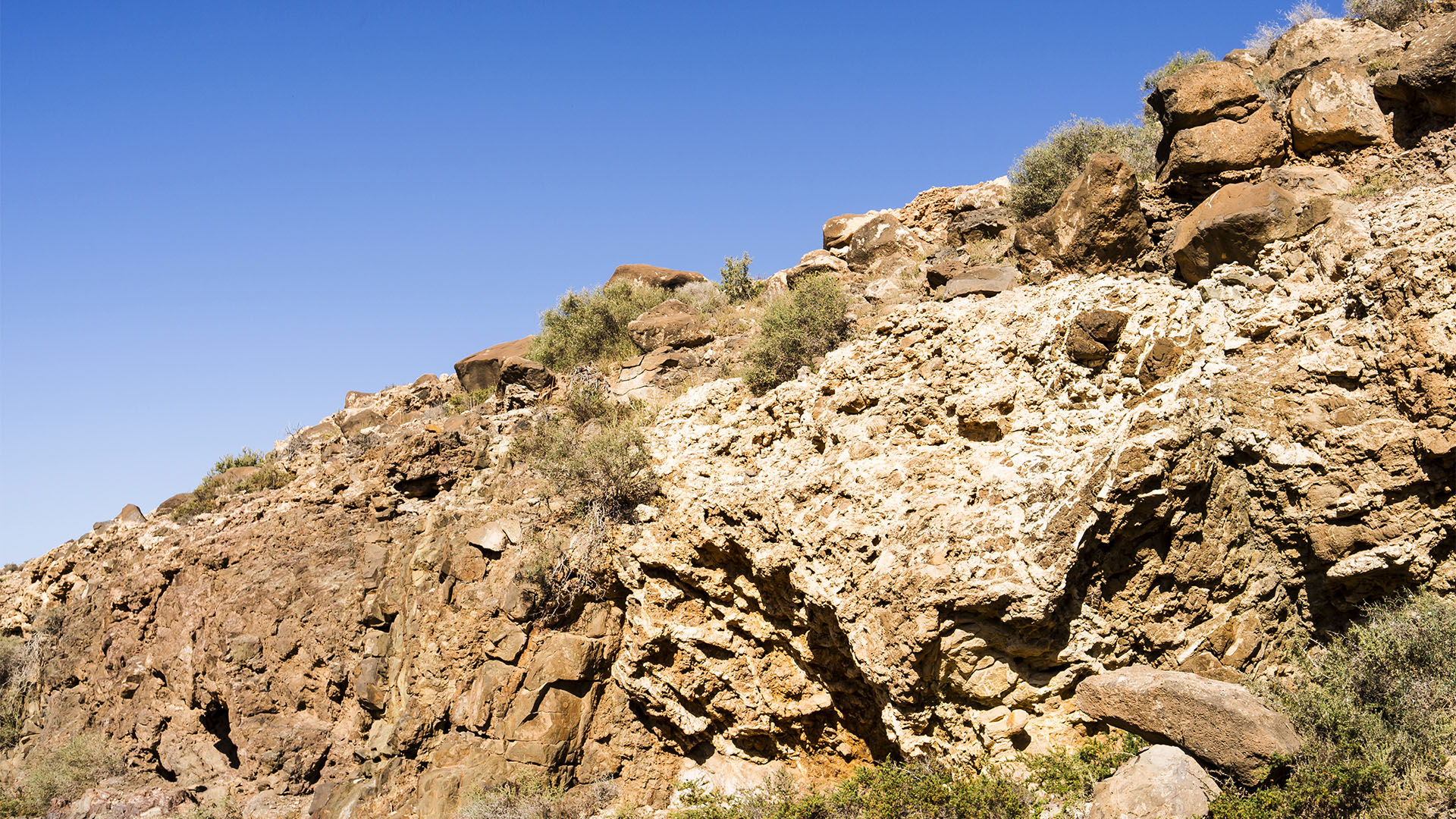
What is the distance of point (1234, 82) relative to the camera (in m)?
9.54

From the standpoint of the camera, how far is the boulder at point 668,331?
13805 millimetres

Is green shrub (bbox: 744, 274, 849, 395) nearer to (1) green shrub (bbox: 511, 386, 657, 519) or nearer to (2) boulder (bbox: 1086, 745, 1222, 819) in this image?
(1) green shrub (bbox: 511, 386, 657, 519)

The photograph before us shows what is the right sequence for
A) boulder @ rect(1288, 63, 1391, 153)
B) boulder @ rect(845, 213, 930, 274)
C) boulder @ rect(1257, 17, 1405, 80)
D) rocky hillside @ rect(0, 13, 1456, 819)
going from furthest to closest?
boulder @ rect(845, 213, 930, 274) < boulder @ rect(1257, 17, 1405, 80) < boulder @ rect(1288, 63, 1391, 153) < rocky hillside @ rect(0, 13, 1456, 819)

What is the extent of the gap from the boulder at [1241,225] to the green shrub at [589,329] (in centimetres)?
900

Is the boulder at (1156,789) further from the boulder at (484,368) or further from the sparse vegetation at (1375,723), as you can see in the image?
the boulder at (484,368)

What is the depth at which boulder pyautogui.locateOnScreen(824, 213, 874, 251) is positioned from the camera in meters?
15.6

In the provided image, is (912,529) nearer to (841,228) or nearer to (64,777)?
(841,228)

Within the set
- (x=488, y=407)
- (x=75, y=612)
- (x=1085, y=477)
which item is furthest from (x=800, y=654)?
Result: (x=75, y=612)

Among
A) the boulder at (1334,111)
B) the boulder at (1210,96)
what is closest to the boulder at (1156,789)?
the boulder at (1334,111)

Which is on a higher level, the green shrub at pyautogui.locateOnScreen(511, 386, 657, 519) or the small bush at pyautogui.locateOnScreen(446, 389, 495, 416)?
the small bush at pyautogui.locateOnScreen(446, 389, 495, 416)

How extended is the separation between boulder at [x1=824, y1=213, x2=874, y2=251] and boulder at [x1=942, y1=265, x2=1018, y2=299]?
553cm

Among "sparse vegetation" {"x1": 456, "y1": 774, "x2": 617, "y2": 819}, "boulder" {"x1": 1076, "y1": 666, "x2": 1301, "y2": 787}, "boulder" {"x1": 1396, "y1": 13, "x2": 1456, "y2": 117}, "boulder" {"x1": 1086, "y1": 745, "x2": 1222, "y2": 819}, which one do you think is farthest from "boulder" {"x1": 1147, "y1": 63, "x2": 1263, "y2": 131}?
"sparse vegetation" {"x1": 456, "y1": 774, "x2": 617, "y2": 819}

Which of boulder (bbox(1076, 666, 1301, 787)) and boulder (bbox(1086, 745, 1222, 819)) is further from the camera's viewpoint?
boulder (bbox(1076, 666, 1301, 787))

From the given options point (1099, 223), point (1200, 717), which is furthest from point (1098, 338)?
point (1200, 717)
